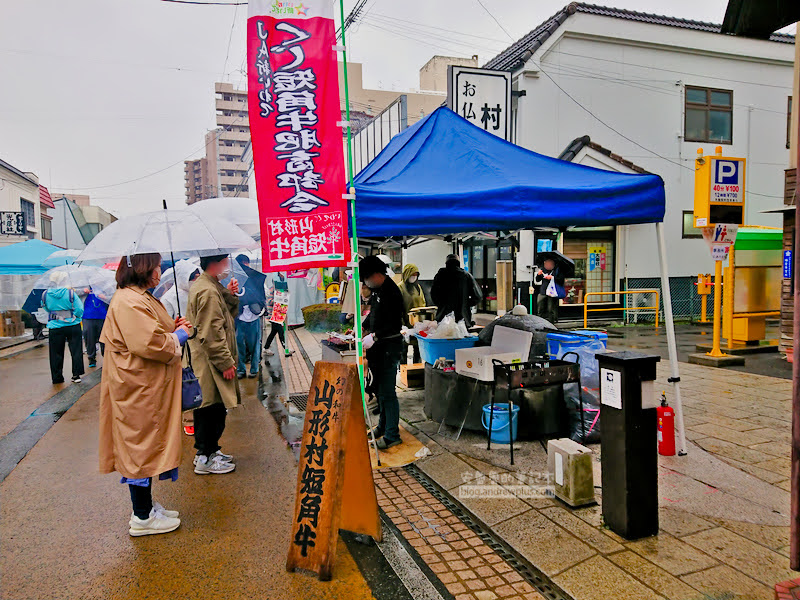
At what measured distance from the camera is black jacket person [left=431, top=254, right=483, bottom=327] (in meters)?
7.80

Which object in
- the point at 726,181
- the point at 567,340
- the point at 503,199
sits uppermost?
the point at 726,181

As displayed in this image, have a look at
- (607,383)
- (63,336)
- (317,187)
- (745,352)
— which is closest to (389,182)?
(317,187)

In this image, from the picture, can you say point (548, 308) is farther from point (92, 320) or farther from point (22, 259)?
point (22, 259)

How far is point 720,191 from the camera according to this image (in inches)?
304

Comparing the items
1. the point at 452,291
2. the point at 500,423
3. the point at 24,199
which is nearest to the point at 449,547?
the point at 500,423

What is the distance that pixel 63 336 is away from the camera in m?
9.07

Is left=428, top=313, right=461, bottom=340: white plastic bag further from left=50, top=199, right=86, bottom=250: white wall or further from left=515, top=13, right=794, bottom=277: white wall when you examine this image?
left=50, top=199, right=86, bottom=250: white wall

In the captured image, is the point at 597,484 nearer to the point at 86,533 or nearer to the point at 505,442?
the point at 505,442

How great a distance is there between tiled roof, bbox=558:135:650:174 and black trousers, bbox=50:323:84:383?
12.7 m

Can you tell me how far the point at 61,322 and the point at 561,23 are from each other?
14595 millimetres

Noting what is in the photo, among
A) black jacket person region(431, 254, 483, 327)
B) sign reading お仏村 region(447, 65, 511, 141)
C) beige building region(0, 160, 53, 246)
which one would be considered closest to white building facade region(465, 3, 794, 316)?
sign reading お仏村 region(447, 65, 511, 141)

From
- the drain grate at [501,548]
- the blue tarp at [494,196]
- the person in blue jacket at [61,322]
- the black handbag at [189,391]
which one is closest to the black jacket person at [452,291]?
the blue tarp at [494,196]

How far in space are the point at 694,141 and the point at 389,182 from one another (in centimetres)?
1544

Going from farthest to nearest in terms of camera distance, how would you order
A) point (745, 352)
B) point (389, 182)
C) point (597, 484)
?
point (745, 352)
point (389, 182)
point (597, 484)
